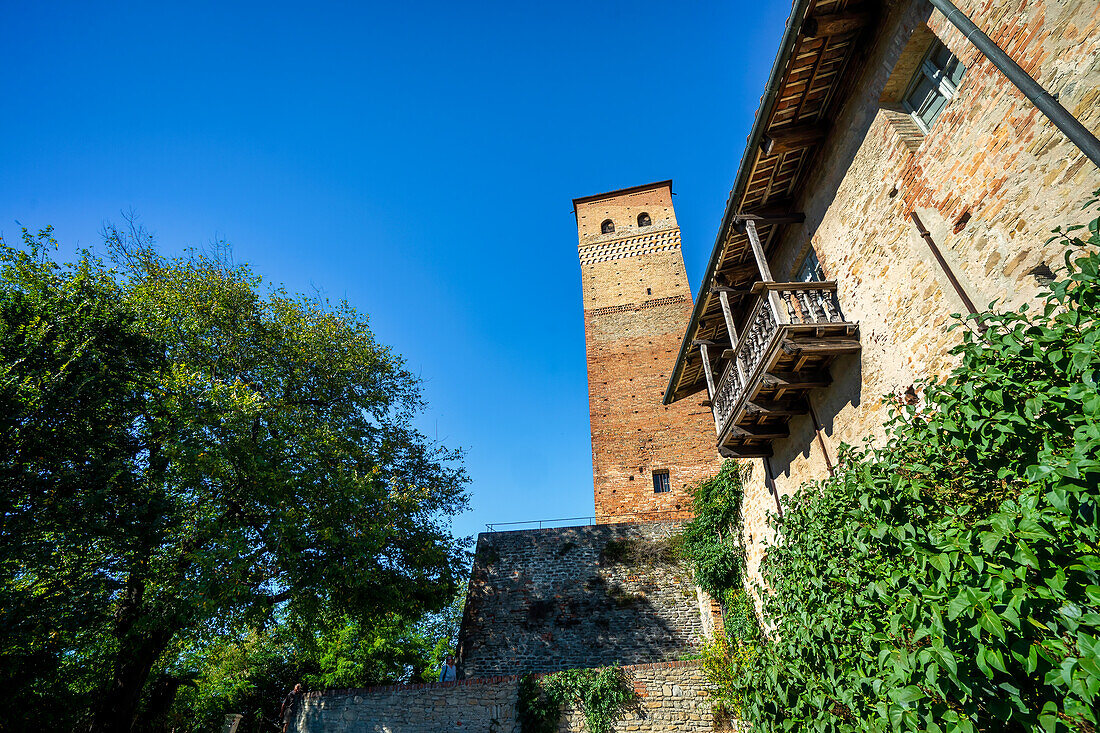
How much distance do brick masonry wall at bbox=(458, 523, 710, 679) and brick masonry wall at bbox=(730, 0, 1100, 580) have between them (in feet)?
25.1

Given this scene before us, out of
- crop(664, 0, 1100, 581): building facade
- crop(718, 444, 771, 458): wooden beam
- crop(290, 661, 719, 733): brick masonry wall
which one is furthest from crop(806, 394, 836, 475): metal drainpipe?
crop(290, 661, 719, 733): brick masonry wall

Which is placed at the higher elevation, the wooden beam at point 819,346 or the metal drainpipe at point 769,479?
the wooden beam at point 819,346

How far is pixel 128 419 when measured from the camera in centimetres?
1066

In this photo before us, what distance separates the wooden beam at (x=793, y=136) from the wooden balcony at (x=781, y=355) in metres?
2.21

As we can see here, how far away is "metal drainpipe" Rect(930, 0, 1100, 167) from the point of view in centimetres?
391

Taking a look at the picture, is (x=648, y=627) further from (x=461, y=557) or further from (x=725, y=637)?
(x=461, y=557)

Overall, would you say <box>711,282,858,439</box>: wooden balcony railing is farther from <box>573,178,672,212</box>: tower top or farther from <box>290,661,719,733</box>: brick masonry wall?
<box>573,178,672,212</box>: tower top

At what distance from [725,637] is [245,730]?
52.5 ft

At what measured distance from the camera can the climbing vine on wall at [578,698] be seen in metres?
10.5

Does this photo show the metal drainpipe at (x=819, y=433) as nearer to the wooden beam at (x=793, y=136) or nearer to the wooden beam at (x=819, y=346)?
the wooden beam at (x=819, y=346)

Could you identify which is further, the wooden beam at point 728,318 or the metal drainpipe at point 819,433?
the wooden beam at point 728,318

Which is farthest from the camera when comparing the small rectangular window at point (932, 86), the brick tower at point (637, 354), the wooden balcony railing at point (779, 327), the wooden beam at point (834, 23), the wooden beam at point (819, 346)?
the brick tower at point (637, 354)

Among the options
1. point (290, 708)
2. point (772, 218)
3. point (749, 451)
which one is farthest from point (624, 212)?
point (290, 708)

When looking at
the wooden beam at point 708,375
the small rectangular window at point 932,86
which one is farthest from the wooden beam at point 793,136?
the wooden beam at point 708,375
